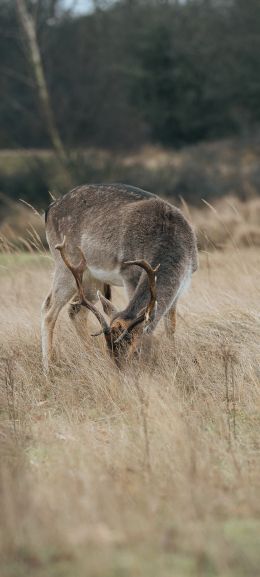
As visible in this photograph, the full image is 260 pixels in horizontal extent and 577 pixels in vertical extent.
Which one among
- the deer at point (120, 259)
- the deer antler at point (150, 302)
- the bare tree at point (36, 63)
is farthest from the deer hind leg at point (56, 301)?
the bare tree at point (36, 63)

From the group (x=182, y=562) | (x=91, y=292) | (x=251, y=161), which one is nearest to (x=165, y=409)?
(x=182, y=562)

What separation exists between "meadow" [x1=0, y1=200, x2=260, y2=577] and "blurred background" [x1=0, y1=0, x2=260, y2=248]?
36.5 ft

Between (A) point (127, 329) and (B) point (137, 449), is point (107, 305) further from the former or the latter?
(B) point (137, 449)

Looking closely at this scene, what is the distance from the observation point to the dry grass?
13.4ft

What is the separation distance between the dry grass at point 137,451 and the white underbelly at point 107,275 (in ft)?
1.81

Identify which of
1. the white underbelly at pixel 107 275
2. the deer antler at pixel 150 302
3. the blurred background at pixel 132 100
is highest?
the deer antler at pixel 150 302

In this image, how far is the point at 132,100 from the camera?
37094mm

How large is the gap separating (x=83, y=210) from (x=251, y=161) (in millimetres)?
23837

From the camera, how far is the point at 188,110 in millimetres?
36156

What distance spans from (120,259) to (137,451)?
259cm

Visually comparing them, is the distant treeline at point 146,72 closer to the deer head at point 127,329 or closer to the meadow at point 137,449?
the meadow at point 137,449

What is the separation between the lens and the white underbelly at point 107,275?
25.7ft

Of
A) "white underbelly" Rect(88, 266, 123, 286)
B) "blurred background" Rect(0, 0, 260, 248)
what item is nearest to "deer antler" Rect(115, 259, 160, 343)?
"white underbelly" Rect(88, 266, 123, 286)

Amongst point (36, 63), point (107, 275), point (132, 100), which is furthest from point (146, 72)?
point (107, 275)
